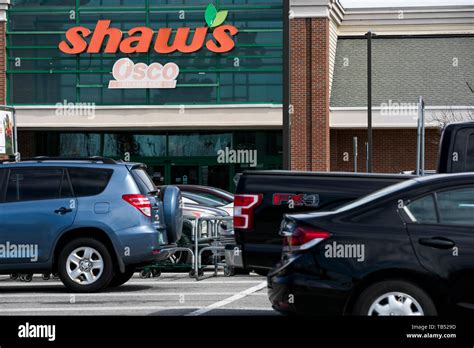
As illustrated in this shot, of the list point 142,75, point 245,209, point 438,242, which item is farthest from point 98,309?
point 142,75

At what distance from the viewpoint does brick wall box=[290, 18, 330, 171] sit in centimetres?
3766

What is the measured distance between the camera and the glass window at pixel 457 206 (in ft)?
27.6

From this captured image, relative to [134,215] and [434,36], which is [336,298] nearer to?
[134,215]

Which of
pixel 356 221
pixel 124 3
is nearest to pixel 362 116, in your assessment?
pixel 124 3

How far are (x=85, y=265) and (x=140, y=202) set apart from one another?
1.12 metres

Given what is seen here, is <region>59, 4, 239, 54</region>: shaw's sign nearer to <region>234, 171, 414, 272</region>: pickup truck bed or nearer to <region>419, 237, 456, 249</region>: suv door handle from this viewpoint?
<region>234, 171, 414, 272</region>: pickup truck bed

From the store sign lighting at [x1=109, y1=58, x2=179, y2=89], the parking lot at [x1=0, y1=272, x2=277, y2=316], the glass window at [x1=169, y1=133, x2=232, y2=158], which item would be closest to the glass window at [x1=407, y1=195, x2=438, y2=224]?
the parking lot at [x1=0, y1=272, x2=277, y2=316]

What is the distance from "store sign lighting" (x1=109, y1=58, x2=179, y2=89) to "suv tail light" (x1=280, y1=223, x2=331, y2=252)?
95.8 feet

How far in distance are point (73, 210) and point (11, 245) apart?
954 mm

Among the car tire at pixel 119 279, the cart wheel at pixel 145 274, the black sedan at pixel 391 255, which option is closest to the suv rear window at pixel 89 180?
the car tire at pixel 119 279

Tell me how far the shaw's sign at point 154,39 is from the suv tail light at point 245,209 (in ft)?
84.9

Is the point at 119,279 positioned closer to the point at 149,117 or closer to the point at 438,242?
the point at 438,242

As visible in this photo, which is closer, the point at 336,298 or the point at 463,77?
the point at 336,298

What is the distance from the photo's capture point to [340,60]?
41.0m
